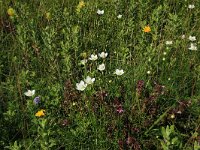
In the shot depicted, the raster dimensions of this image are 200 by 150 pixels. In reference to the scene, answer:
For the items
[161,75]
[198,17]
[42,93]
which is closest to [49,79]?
[42,93]

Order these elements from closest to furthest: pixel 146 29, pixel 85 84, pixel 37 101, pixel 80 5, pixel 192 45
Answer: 1. pixel 37 101
2. pixel 85 84
3. pixel 192 45
4. pixel 146 29
5. pixel 80 5

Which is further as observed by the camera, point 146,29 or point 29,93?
point 146,29

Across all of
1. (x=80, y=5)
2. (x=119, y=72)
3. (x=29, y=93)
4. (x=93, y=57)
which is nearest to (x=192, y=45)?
(x=119, y=72)

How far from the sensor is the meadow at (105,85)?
262 centimetres

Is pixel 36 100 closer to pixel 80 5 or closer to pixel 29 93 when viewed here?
pixel 29 93

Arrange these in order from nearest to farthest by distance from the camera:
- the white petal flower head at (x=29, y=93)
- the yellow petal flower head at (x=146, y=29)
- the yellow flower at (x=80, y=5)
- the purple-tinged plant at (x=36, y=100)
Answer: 1. the purple-tinged plant at (x=36, y=100)
2. the white petal flower head at (x=29, y=93)
3. the yellow petal flower head at (x=146, y=29)
4. the yellow flower at (x=80, y=5)

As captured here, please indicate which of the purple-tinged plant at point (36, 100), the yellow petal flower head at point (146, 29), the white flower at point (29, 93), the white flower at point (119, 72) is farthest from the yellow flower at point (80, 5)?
the purple-tinged plant at point (36, 100)

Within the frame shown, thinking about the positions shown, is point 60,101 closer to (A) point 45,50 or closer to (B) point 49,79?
(B) point 49,79

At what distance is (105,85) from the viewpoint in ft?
9.80

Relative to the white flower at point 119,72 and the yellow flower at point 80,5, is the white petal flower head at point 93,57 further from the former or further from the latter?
the yellow flower at point 80,5

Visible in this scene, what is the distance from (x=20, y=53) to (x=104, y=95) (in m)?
1.22

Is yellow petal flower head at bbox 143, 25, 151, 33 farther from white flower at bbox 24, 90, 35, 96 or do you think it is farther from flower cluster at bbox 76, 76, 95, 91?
white flower at bbox 24, 90, 35, 96

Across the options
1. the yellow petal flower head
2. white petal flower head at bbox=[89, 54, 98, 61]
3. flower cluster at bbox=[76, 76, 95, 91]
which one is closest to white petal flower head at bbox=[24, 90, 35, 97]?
flower cluster at bbox=[76, 76, 95, 91]

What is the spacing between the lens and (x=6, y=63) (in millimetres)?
3619
